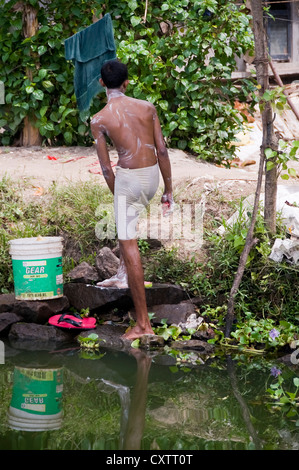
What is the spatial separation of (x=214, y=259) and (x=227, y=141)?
128 inches

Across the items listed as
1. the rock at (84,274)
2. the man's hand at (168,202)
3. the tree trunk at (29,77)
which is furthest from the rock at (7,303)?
the tree trunk at (29,77)

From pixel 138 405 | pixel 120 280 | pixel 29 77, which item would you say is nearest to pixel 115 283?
pixel 120 280

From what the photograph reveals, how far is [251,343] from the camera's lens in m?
5.48

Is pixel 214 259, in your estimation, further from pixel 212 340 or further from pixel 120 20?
pixel 120 20

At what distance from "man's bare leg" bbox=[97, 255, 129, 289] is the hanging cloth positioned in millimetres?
2674

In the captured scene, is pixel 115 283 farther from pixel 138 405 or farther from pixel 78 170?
pixel 78 170

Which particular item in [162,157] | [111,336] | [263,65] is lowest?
[111,336]

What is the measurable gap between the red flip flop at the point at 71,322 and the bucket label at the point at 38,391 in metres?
0.90

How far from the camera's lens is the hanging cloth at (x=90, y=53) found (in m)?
7.35

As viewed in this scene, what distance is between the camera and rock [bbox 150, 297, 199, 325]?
570 cm

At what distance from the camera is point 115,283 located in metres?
5.91

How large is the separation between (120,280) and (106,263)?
1.11 ft

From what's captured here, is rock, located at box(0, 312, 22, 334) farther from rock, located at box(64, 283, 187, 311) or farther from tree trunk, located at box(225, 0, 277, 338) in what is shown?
tree trunk, located at box(225, 0, 277, 338)

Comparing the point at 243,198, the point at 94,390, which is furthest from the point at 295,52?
the point at 94,390
